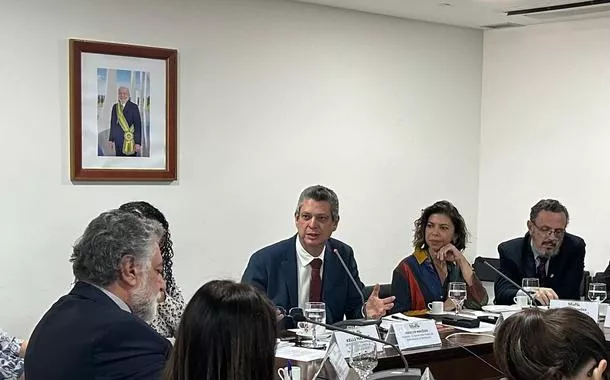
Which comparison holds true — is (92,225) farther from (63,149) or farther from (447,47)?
(447,47)

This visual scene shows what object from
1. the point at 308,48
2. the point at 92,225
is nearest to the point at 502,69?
the point at 308,48

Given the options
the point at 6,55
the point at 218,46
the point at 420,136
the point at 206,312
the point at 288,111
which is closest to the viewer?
the point at 206,312

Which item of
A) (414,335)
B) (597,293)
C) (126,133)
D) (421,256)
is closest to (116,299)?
(414,335)

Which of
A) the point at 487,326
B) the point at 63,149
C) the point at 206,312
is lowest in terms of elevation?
the point at 487,326

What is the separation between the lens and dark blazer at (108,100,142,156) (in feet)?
14.4

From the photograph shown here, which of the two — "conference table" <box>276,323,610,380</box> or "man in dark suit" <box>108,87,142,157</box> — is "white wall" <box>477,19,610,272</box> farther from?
"man in dark suit" <box>108,87,142,157</box>

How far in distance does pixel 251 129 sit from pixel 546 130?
215cm

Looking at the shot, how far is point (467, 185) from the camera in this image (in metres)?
6.14

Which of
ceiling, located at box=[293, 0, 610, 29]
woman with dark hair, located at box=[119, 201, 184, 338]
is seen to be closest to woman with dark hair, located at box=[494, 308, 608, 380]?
Result: woman with dark hair, located at box=[119, 201, 184, 338]

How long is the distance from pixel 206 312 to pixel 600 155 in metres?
4.44

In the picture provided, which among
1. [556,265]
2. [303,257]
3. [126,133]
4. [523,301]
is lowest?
[523,301]

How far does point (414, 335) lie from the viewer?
301 centimetres

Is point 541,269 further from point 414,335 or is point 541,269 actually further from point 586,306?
point 414,335

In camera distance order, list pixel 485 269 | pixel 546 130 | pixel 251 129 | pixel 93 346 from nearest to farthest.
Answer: pixel 93 346 → pixel 251 129 → pixel 546 130 → pixel 485 269
